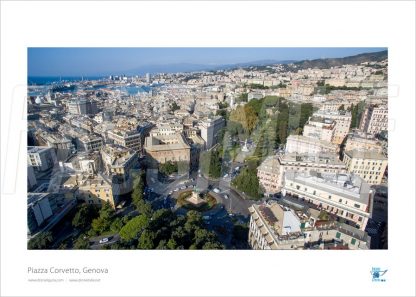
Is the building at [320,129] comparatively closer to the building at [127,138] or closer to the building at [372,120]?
the building at [372,120]

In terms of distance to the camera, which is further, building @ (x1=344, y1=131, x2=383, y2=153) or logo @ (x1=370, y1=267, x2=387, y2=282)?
building @ (x1=344, y1=131, x2=383, y2=153)

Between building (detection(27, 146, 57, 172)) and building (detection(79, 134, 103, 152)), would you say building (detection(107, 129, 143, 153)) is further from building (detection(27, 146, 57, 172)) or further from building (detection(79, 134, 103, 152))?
building (detection(27, 146, 57, 172))

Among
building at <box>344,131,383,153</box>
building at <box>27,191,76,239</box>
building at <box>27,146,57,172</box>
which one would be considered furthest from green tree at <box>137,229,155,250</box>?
building at <box>344,131,383,153</box>

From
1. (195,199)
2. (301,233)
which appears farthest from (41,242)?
(301,233)

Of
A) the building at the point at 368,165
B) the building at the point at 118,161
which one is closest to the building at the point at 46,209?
the building at the point at 118,161

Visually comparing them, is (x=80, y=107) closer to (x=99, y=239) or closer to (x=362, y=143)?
(x=99, y=239)

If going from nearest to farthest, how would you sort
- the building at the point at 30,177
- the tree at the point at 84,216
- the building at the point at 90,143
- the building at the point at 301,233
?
the building at the point at 301,233 < the building at the point at 30,177 < the tree at the point at 84,216 < the building at the point at 90,143

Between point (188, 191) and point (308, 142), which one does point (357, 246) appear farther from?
point (308, 142)
